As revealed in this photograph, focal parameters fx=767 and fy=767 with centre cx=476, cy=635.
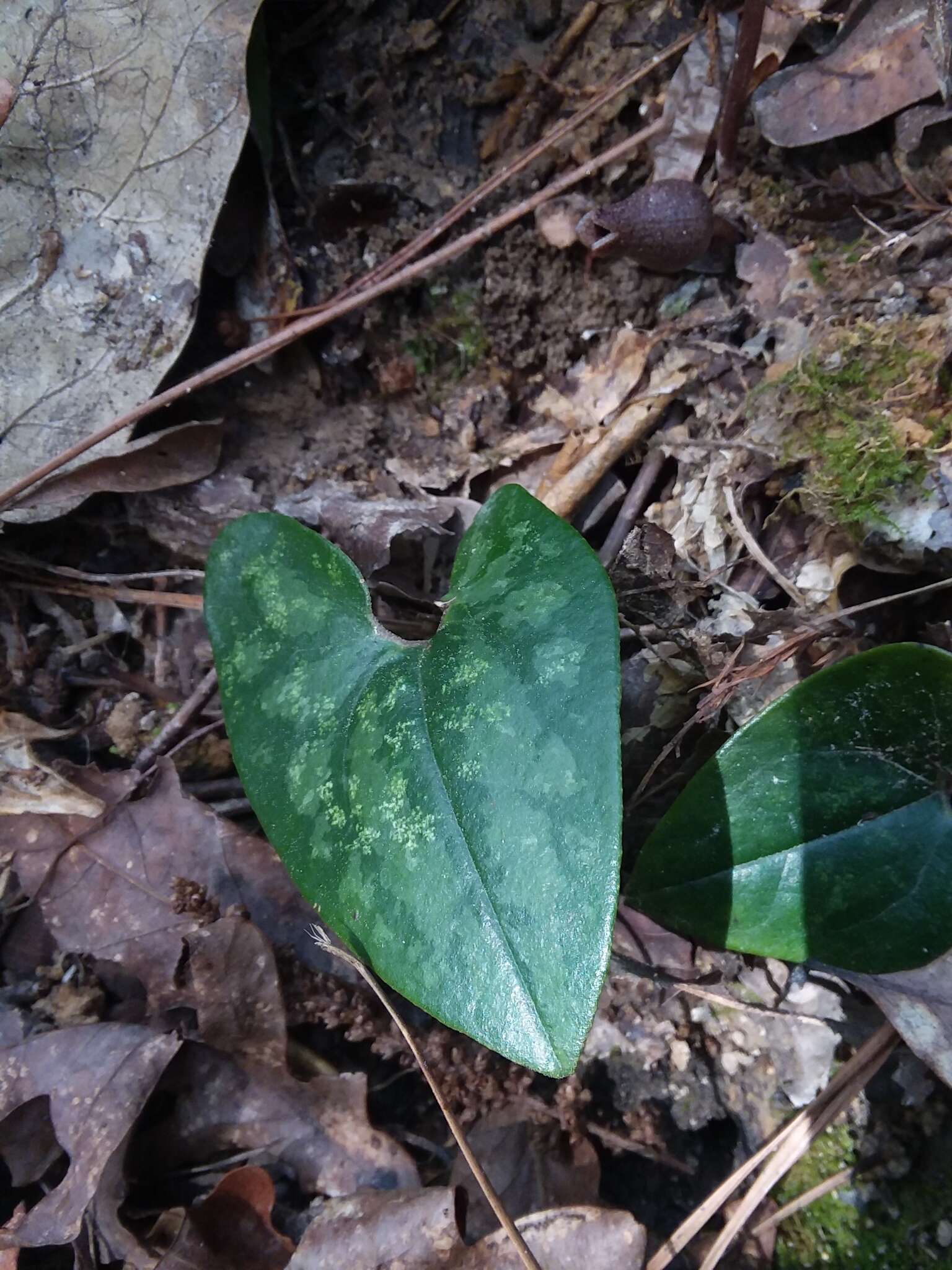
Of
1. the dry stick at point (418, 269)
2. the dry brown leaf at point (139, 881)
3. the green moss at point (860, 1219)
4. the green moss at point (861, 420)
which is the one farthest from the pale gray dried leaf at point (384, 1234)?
the dry stick at point (418, 269)

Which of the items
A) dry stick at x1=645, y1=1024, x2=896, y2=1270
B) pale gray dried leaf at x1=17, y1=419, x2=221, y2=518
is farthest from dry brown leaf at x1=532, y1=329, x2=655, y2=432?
dry stick at x1=645, y1=1024, x2=896, y2=1270

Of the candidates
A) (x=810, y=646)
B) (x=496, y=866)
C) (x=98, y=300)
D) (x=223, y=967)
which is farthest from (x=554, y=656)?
(x=98, y=300)

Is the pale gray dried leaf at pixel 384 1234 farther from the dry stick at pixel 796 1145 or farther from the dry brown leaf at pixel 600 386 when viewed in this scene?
the dry brown leaf at pixel 600 386

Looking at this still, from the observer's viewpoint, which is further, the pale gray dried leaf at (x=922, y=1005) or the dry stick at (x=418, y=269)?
the dry stick at (x=418, y=269)

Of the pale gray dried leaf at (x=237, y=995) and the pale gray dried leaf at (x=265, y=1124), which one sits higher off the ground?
the pale gray dried leaf at (x=237, y=995)

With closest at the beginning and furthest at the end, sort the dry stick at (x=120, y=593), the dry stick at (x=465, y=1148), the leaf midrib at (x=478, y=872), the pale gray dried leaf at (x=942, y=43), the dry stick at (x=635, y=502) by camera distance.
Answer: the leaf midrib at (x=478, y=872) → the dry stick at (x=465, y=1148) → the pale gray dried leaf at (x=942, y=43) → the dry stick at (x=635, y=502) → the dry stick at (x=120, y=593)

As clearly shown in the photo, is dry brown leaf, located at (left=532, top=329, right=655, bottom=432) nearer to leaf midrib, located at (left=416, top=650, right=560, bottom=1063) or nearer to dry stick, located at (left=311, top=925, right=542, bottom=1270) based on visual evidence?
leaf midrib, located at (left=416, top=650, right=560, bottom=1063)

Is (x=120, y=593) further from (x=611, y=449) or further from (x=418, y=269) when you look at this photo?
(x=611, y=449)

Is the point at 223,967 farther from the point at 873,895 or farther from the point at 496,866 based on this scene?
the point at 873,895

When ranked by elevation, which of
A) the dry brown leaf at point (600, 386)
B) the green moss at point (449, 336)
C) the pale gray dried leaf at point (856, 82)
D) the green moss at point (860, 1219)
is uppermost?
the pale gray dried leaf at point (856, 82)
